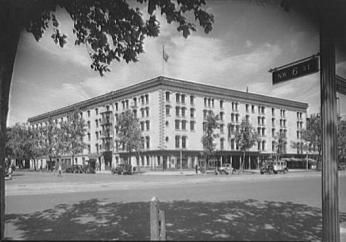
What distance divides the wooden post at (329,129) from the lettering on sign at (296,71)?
127 millimetres

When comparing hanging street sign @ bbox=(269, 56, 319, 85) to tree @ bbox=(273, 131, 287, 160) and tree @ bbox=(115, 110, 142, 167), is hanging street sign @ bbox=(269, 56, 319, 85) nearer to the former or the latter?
tree @ bbox=(115, 110, 142, 167)

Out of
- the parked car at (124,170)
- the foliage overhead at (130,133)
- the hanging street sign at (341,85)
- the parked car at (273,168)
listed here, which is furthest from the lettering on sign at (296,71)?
the parked car at (273,168)

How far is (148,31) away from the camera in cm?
502

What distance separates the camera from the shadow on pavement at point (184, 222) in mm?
5578

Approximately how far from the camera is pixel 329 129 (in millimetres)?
4734

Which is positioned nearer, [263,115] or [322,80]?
[322,80]

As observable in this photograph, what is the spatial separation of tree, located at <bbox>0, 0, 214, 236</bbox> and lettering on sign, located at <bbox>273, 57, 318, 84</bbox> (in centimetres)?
129

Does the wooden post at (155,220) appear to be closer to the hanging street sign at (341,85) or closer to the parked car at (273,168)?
the hanging street sign at (341,85)

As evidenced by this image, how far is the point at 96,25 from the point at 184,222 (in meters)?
4.51

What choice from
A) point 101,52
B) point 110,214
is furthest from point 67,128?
point 101,52

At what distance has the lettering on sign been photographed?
4785 millimetres

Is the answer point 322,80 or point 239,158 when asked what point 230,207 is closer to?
point 322,80

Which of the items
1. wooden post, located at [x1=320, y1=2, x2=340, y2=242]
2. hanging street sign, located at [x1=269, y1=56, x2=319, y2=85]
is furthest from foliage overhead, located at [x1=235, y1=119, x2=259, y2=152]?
wooden post, located at [x1=320, y1=2, x2=340, y2=242]

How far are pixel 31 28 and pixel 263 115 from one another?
47.6 meters
